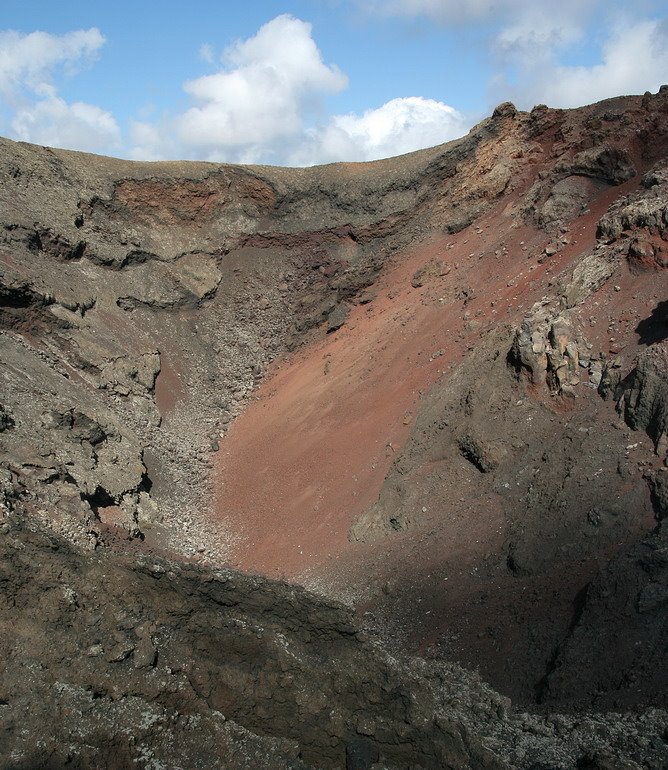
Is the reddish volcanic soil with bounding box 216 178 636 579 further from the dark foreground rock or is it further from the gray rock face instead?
the dark foreground rock

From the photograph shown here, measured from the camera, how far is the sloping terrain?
610cm

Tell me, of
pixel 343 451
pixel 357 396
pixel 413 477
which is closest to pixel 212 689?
pixel 413 477

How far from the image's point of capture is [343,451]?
1571cm

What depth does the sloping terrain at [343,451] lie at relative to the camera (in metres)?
6.10

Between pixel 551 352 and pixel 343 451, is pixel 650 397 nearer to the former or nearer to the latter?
pixel 551 352

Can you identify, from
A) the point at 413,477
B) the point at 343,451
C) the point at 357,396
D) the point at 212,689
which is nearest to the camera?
the point at 212,689

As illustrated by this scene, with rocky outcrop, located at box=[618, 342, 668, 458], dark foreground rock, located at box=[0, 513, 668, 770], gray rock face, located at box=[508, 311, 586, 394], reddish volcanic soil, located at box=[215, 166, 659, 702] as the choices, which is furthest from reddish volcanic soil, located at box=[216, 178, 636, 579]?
dark foreground rock, located at box=[0, 513, 668, 770]

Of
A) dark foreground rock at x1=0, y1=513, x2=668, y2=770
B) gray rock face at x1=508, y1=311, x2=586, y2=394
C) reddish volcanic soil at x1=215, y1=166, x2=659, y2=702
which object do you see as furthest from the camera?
gray rock face at x1=508, y1=311, x2=586, y2=394

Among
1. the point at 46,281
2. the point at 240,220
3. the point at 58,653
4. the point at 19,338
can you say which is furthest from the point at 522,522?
the point at 240,220

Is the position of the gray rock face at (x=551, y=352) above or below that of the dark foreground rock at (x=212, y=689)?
above

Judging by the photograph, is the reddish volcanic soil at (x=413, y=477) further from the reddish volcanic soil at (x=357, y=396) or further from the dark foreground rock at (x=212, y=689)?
the dark foreground rock at (x=212, y=689)

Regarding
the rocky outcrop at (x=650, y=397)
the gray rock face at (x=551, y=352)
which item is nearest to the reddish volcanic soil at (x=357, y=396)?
the gray rock face at (x=551, y=352)

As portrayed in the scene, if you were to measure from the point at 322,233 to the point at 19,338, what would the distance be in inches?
430

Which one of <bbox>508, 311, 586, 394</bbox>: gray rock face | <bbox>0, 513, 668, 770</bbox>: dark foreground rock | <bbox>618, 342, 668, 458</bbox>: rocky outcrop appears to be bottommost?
<bbox>0, 513, 668, 770</bbox>: dark foreground rock
